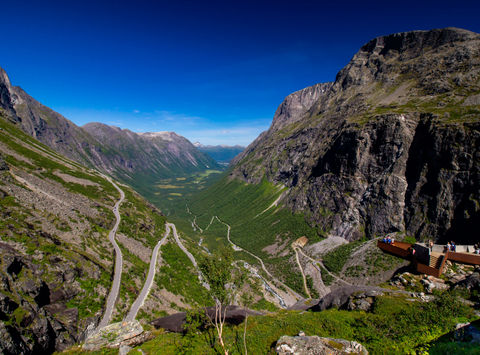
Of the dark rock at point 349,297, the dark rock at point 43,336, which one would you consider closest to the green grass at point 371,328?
the dark rock at point 349,297

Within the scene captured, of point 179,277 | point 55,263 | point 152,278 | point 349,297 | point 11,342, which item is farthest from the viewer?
point 179,277

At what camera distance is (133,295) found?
4734 centimetres

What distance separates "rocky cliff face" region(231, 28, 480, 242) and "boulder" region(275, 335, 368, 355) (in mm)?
85656

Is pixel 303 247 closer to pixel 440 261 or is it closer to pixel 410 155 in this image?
pixel 410 155

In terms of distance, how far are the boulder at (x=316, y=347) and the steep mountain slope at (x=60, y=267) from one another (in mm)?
25436

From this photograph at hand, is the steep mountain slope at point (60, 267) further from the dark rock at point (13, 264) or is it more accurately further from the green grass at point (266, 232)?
the green grass at point (266, 232)

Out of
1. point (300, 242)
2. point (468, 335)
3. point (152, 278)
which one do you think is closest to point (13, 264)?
point (152, 278)

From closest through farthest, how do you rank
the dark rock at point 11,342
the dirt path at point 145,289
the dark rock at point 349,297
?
the dark rock at point 11,342 < the dark rock at point 349,297 < the dirt path at point 145,289

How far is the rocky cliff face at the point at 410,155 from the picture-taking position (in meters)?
81.4

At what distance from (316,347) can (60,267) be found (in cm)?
4484

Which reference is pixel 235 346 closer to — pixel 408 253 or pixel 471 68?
pixel 408 253

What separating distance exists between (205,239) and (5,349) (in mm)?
139902

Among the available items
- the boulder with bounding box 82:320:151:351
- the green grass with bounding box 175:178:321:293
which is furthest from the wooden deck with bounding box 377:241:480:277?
the green grass with bounding box 175:178:321:293

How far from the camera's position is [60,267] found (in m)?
39.7
